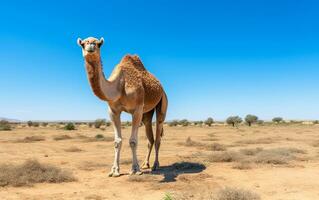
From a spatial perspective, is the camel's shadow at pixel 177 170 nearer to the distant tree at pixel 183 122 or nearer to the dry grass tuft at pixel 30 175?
the dry grass tuft at pixel 30 175

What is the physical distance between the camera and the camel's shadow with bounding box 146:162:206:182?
1079 centimetres

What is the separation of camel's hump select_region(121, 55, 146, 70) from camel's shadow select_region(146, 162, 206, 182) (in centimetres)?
334

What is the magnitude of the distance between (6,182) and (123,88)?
389 cm

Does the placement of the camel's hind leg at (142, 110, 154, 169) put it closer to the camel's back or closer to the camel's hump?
the camel's back

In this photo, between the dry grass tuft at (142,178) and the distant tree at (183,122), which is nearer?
the dry grass tuft at (142,178)

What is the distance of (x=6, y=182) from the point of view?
934 centimetres

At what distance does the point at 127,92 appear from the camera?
10.7m

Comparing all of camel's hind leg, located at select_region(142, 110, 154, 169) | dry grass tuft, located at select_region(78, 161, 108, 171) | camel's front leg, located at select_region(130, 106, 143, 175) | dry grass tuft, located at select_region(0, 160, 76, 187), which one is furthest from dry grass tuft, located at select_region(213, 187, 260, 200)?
dry grass tuft, located at select_region(78, 161, 108, 171)

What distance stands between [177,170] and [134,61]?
373 centimetres

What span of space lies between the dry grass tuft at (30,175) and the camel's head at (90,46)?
3.29 m

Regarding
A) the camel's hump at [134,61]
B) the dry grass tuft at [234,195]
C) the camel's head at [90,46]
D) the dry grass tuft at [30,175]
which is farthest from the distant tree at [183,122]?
the dry grass tuft at [234,195]

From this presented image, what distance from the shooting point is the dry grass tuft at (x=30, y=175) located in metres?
9.45

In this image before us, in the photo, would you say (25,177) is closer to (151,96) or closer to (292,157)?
(151,96)

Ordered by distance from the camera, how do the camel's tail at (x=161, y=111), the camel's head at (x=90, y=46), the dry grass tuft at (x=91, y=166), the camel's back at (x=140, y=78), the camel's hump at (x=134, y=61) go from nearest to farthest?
the camel's head at (x=90, y=46)
the camel's back at (x=140, y=78)
the camel's hump at (x=134, y=61)
the dry grass tuft at (x=91, y=166)
the camel's tail at (x=161, y=111)
